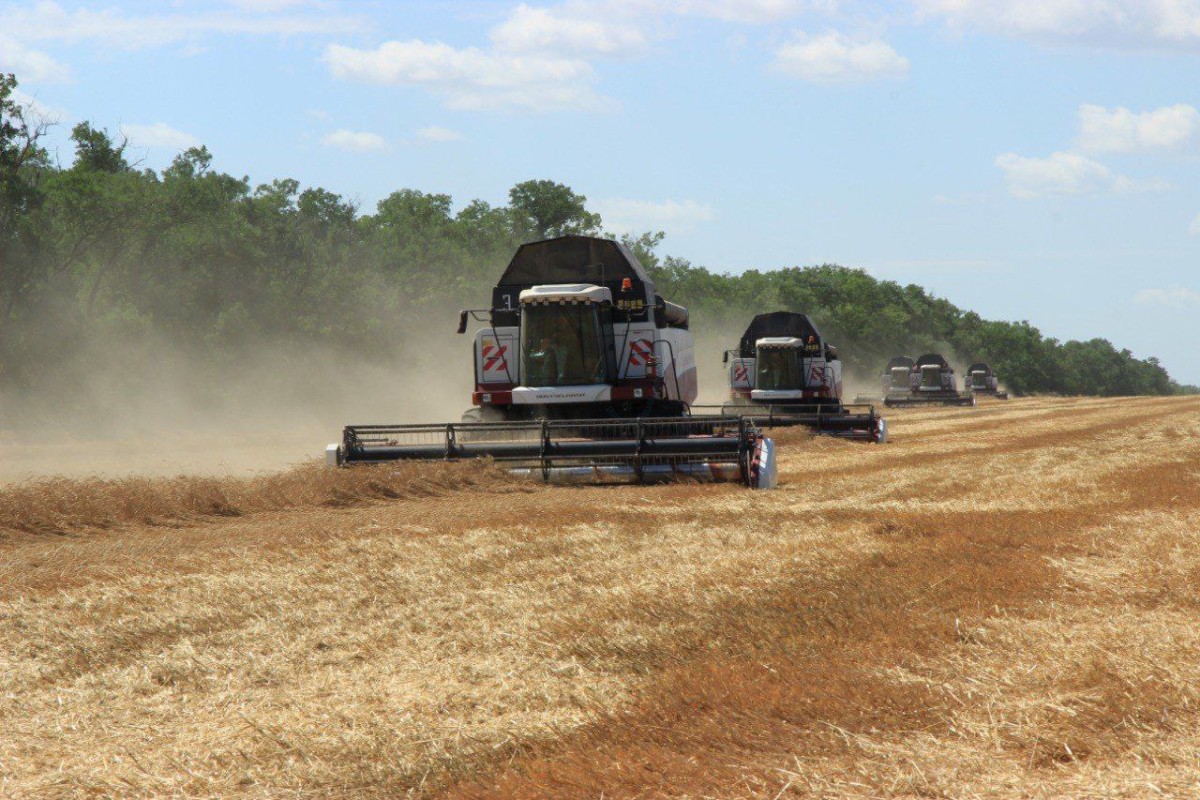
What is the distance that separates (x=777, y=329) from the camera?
109 feet

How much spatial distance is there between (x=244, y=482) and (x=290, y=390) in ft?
98.9

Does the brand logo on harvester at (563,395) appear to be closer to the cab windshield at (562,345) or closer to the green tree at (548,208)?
the cab windshield at (562,345)

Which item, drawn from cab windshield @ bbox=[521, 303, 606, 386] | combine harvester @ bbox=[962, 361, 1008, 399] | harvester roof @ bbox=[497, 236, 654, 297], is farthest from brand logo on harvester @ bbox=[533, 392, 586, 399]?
combine harvester @ bbox=[962, 361, 1008, 399]

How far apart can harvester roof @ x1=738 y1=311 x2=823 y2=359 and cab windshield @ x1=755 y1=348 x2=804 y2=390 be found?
57cm

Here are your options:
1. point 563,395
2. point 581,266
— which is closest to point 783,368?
→ point 581,266

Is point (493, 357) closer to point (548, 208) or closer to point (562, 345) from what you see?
point (562, 345)

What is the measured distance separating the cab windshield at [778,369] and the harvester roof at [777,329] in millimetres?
568

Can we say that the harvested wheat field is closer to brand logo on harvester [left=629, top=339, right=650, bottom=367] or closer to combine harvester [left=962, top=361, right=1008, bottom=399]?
brand logo on harvester [left=629, top=339, right=650, bottom=367]

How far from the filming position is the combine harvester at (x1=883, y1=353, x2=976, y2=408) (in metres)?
61.5

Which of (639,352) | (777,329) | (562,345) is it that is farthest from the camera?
(777,329)

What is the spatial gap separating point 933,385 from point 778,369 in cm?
3424

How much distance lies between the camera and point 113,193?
38.5 m

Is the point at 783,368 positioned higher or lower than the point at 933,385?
higher

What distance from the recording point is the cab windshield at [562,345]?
Answer: 18.7 m
